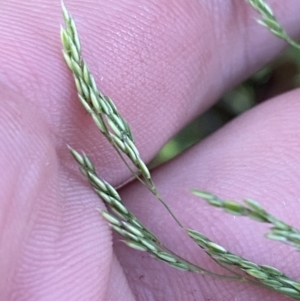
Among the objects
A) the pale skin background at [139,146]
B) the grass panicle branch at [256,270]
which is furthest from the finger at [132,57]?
the grass panicle branch at [256,270]

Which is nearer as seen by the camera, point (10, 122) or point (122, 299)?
point (10, 122)

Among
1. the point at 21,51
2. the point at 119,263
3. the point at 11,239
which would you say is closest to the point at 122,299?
the point at 119,263

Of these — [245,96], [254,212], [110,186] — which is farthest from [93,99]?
[245,96]

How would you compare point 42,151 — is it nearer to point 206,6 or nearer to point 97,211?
point 97,211

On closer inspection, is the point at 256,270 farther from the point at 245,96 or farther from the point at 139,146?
the point at 245,96

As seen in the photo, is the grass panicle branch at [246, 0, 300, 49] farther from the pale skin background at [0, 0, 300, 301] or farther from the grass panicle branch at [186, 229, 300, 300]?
the grass panicle branch at [186, 229, 300, 300]
